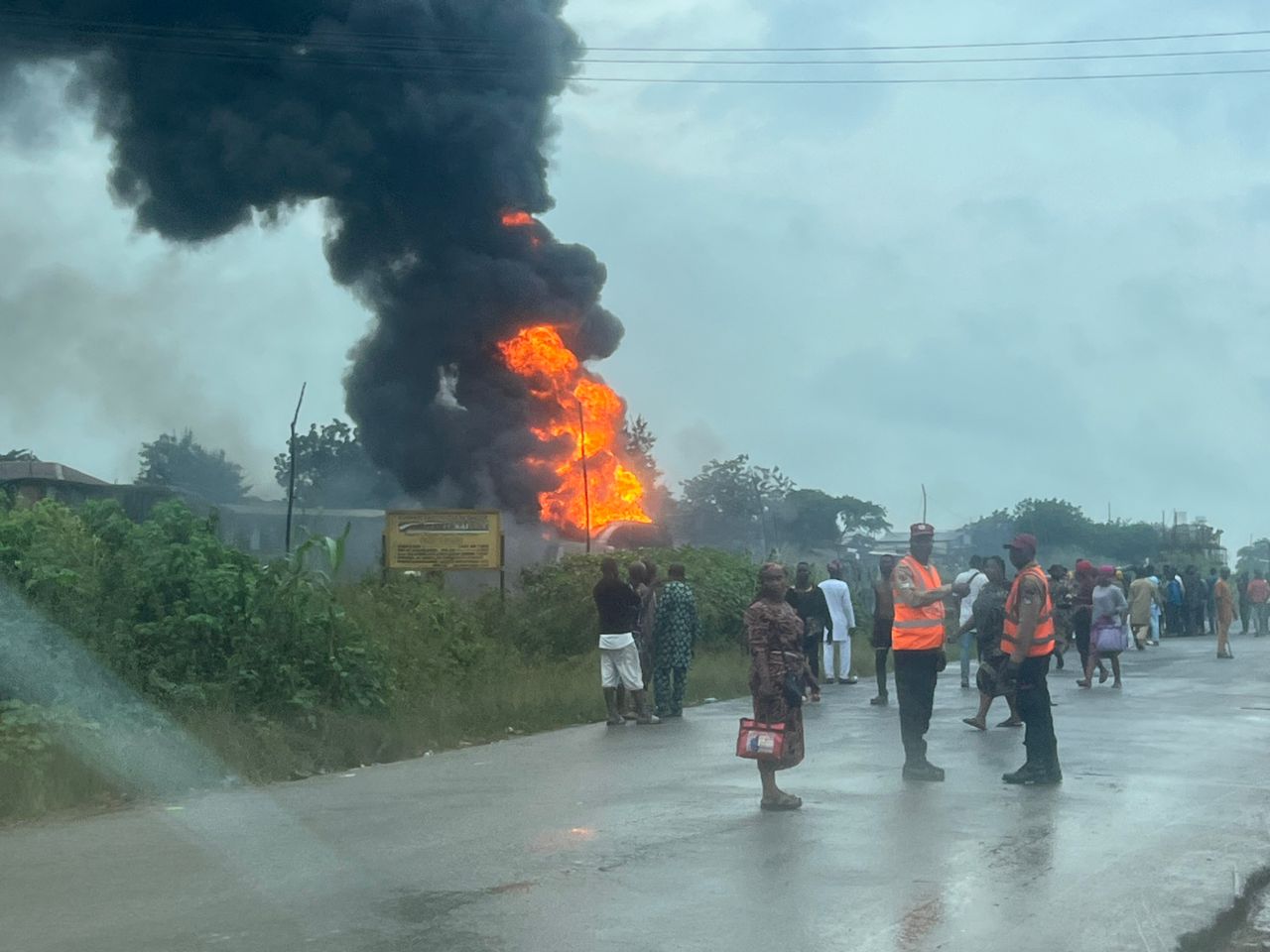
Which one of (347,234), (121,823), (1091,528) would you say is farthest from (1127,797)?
(1091,528)

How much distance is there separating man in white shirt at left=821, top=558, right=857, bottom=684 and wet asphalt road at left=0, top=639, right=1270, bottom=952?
20.8ft

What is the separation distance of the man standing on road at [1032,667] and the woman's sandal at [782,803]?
1816mm

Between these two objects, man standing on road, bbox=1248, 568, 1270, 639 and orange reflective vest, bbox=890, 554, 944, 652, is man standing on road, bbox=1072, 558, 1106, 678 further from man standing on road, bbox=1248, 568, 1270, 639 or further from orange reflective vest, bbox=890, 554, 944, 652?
man standing on road, bbox=1248, 568, 1270, 639

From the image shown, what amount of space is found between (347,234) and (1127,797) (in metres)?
31.3

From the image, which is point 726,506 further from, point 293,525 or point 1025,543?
point 1025,543

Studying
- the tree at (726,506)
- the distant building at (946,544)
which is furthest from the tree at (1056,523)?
the tree at (726,506)

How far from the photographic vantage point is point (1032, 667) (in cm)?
986

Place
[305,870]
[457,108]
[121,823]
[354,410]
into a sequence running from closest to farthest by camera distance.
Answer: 1. [305,870]
2. [121,823]
3. [457,108]
4. [354,410]

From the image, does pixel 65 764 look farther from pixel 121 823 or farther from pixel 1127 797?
pixel 1127 797

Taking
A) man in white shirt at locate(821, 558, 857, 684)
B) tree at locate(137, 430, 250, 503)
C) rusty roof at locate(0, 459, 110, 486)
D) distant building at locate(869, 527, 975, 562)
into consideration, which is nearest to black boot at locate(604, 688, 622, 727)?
man in white shirt at locate(821, 558, 857, 684)

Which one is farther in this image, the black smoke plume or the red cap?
the black smoke plume

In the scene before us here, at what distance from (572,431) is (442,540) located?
60.6ft

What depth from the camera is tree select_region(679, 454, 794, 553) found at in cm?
6125

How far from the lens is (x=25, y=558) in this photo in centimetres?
1184
